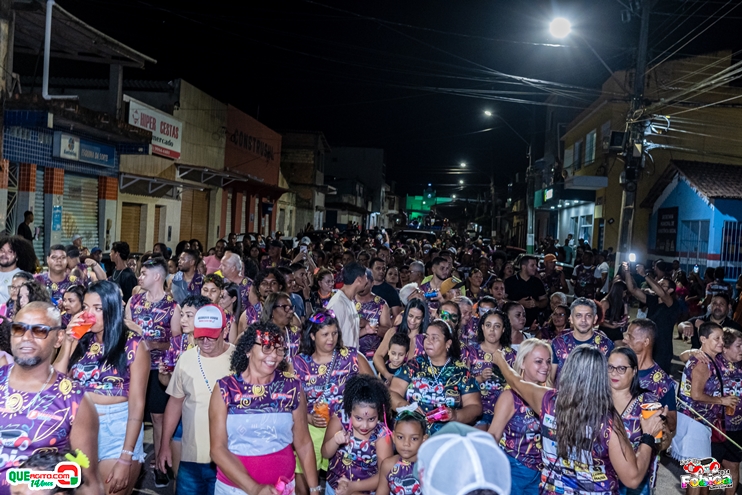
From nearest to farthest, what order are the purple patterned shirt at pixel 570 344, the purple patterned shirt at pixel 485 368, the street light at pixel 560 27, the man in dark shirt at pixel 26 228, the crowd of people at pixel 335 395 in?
the crowd of people at pixel 335 395, the purple patterned shirt at pixel 485 368, the purple patterned shirt at pixel 570 344, the man in dark shirt at pixel 26 228, the street light at pixel 560 27

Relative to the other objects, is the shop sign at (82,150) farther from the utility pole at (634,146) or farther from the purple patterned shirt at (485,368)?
the utility pole at (634,146)

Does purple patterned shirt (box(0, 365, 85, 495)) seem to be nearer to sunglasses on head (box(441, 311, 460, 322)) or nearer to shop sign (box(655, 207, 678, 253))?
sunglasses on head (box(441, 311, 460, 322))

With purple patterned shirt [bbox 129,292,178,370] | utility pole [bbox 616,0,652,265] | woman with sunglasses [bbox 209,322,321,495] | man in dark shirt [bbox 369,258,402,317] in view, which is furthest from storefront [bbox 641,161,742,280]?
woman with sunglasses [bbox 209,322,321,495]

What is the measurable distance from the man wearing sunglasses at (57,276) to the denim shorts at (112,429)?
10.3 feet

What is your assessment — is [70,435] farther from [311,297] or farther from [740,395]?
[311,297]

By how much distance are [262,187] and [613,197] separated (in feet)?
57.1

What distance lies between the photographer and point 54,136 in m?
15.7

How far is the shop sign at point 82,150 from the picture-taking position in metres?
15.7

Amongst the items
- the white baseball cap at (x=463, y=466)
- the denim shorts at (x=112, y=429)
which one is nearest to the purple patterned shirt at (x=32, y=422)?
the denim shorts at (x=112, y=429)

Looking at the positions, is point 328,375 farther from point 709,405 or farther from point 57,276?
point 57,276

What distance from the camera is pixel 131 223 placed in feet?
70.4

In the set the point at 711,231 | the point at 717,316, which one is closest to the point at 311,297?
the point at 717,316

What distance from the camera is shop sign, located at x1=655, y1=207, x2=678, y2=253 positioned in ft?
82.6

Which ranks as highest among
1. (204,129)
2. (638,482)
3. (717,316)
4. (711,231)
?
(204,129)
